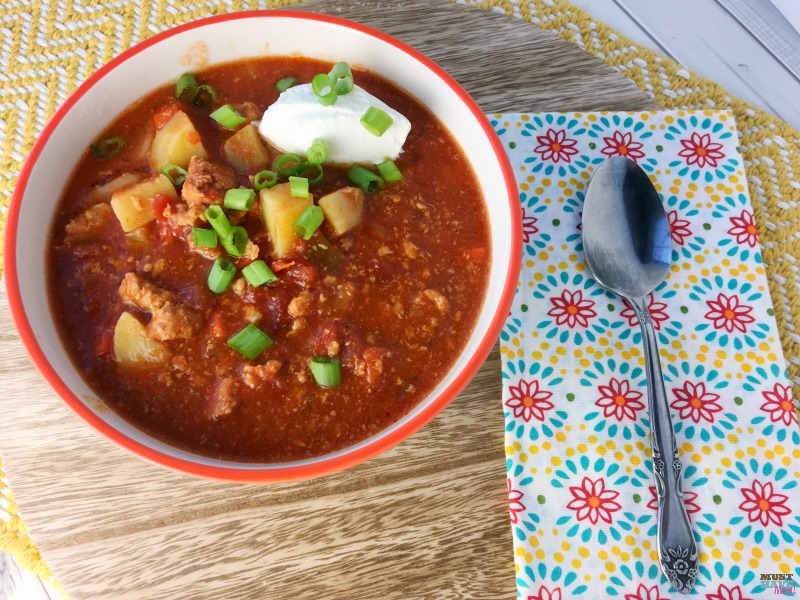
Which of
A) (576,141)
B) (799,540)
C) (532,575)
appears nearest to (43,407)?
(532,575)

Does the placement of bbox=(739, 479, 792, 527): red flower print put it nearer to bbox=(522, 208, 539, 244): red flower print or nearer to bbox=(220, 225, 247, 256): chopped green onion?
bbox=(522, 208, 539, 244): red flower print

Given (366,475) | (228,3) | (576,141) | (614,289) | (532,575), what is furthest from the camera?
(228,3)

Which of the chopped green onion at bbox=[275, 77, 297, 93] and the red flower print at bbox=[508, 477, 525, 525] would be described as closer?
the red flower print at bbox=[508, 477, 525, 525]

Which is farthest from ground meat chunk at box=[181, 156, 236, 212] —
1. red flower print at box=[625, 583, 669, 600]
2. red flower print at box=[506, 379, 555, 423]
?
red flower print at box=[625, 583, 669, 600]

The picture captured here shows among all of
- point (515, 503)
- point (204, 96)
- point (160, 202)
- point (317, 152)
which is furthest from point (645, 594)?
point (204, 96)

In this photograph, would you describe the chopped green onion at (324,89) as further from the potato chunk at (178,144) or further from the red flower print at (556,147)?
the red flower print at (556,147)

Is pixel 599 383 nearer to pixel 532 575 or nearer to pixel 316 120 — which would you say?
pixel 532 575
